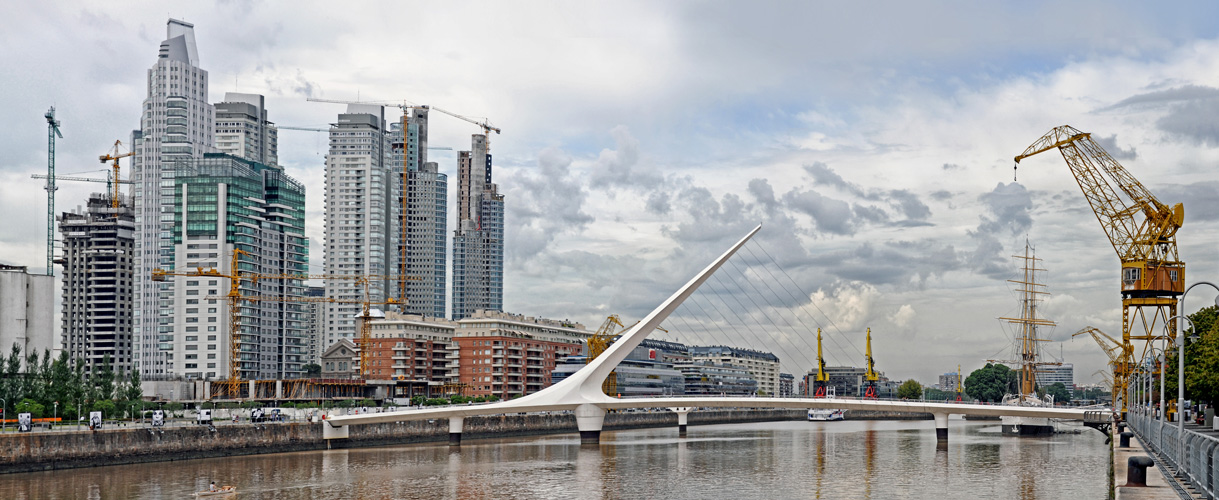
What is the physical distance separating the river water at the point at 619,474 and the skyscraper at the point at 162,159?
82.3 meters

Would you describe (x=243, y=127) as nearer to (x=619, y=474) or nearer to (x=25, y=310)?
(x=25, y=310)

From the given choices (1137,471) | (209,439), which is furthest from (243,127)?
(1137,471)

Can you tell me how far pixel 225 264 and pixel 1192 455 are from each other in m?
126

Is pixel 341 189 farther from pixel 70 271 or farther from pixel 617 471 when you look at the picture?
pixel 617 471

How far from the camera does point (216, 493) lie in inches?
1533

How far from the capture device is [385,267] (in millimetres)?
185000

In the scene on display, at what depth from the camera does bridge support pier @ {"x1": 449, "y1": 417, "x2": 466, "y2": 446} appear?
2774 inches

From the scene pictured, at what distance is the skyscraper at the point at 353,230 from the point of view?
590 ft

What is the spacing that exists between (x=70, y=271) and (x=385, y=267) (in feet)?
161

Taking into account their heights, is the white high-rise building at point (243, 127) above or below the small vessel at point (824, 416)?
above

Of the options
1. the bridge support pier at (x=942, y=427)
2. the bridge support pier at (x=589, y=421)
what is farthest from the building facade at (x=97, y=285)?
the bridge support pier at (x=942, y=427)

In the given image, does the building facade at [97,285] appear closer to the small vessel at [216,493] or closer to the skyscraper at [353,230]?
the skyscraper at [353,230]

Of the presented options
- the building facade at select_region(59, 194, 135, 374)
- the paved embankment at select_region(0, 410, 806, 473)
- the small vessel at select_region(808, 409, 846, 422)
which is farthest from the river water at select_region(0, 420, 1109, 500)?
the building facade at select_region(59, 194, 135, 374)

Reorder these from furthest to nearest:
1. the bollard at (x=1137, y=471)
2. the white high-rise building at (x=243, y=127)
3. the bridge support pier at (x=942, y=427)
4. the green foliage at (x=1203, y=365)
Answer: the white high-rise building at (x=243, y=127) → the bridge support pier at (x=942, y=427) → the green foliage at (x=1203, y=365) → the bollard at (x=1137, y=471)
